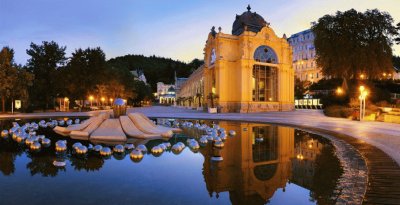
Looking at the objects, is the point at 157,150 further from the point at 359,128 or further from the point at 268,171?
the point at 359,128

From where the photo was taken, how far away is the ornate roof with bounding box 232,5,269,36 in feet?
164

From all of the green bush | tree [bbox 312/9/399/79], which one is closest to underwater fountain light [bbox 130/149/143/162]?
the green bush

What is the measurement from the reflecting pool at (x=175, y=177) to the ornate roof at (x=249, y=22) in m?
42.6

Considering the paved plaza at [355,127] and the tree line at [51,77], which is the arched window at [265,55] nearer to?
the paved plaza at [355,127]

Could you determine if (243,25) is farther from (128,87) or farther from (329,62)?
(128,87)

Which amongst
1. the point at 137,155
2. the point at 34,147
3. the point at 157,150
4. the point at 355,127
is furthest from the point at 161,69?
the point at 137,155

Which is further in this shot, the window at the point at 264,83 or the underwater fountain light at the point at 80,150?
the window at the point at 264,83

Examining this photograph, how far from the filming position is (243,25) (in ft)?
162

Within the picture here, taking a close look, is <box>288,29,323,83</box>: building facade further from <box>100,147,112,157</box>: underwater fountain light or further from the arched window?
<box>100,147,112,157</box>: underwater fountain light

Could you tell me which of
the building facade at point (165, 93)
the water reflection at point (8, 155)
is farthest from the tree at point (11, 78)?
the building facade at point (165, 93)

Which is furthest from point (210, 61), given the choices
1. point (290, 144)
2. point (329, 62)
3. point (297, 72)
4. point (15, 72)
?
point (297, 72)

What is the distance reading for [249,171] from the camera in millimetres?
7168

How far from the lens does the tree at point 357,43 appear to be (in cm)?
3450

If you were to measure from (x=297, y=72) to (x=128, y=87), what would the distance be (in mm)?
58836
